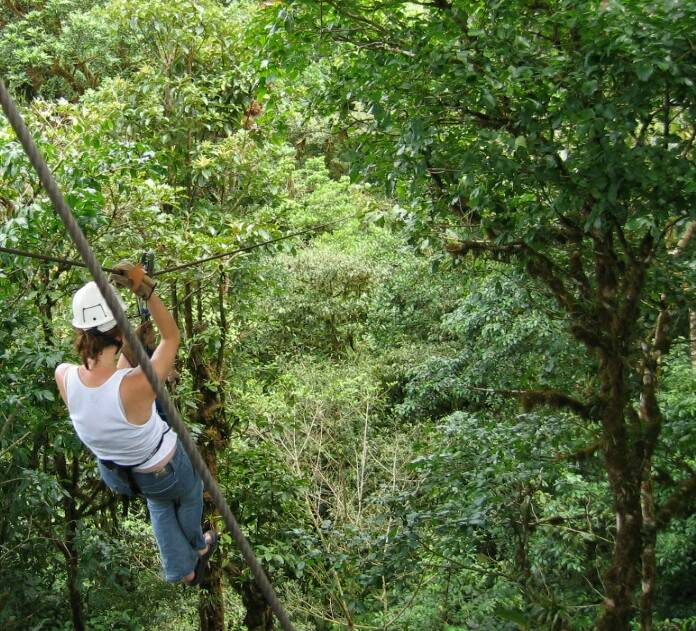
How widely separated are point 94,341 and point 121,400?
179 millimetres

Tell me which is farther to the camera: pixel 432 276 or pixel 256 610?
pixel 256 610

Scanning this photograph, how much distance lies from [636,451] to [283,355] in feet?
24.0

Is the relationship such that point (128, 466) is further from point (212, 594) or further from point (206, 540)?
point (212, 594)

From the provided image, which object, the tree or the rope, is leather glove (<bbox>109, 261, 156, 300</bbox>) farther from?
the tree

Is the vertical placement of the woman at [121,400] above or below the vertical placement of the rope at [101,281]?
below

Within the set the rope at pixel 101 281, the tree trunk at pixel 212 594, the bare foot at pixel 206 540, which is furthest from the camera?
the tree trunk at pixel 212 594

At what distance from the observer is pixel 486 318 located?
21.3 feet

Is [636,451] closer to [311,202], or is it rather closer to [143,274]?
[143,274]

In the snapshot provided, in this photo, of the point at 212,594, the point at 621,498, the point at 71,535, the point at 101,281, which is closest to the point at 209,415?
the point at 212,594

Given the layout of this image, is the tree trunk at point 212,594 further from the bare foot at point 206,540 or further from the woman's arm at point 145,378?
the woman's arm at point 145,378

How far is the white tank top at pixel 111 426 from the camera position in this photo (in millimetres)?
2197

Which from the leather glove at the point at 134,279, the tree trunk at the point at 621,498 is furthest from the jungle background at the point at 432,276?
the leather glove at the point at 134,279

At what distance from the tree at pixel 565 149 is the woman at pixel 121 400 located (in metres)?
1.20

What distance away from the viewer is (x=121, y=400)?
2.19 metres
